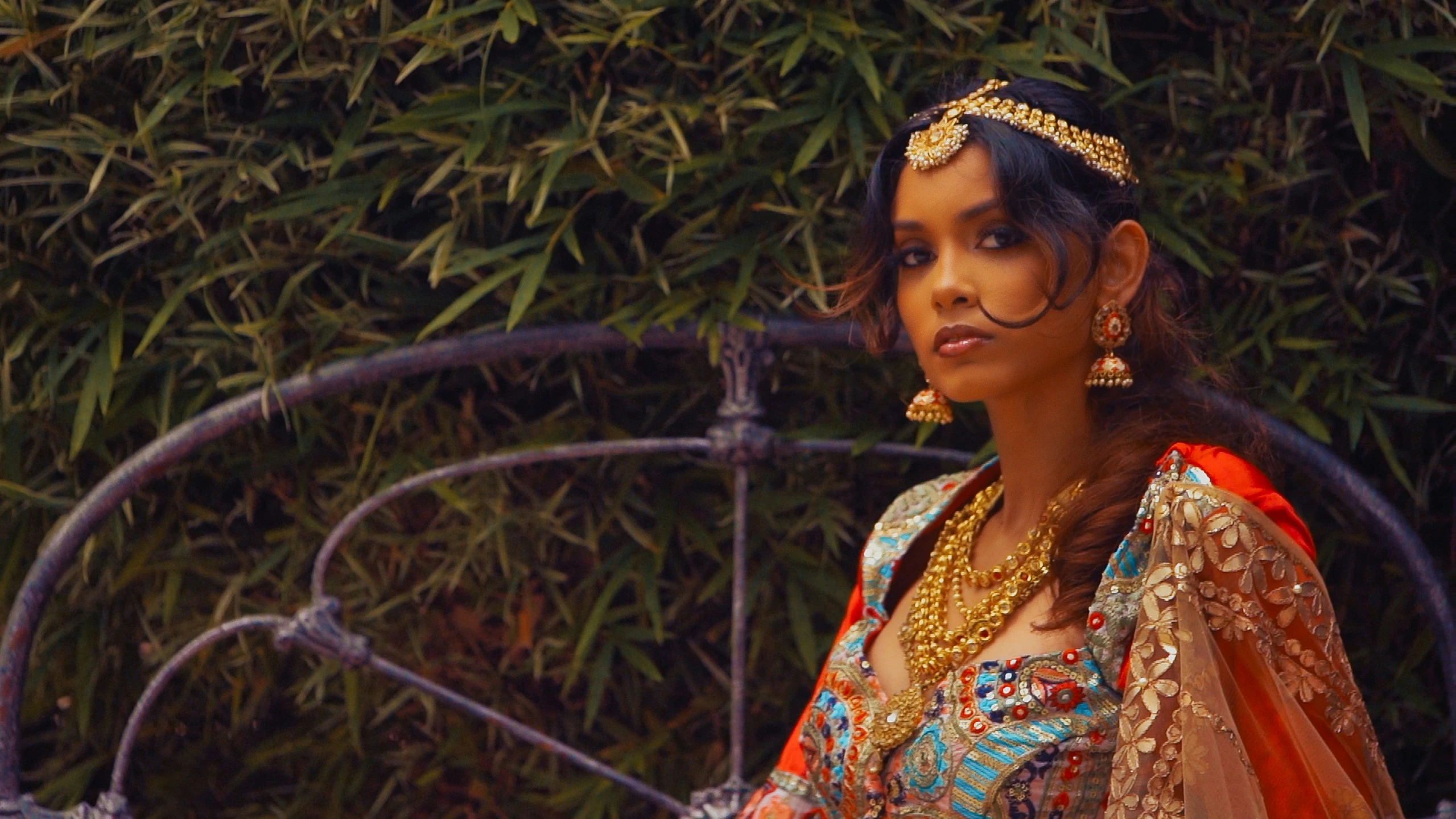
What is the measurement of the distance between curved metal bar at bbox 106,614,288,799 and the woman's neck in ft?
2.51

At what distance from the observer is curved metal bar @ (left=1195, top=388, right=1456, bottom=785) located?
53.0 inches

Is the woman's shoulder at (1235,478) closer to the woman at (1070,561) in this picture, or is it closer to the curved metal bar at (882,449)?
the woman at (1070,561)

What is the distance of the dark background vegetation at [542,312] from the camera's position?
144cm

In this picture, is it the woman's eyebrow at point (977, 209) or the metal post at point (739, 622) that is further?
the metal post at point (739, 622)

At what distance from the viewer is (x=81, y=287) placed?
1.57 metres

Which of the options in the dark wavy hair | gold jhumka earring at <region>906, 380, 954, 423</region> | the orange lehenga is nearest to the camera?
the orange lehenga

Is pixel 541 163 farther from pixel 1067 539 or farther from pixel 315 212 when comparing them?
pixel 1067 539

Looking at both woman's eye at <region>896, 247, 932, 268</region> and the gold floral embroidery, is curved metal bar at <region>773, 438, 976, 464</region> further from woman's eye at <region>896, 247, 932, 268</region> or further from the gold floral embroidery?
the gold floral embroidery

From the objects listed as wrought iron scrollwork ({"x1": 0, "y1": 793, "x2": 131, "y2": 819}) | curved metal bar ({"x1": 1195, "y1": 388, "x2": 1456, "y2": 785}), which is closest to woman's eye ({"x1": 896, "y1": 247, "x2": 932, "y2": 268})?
curved metal bar ({"x1": 1195, "y1": 388, "x2": 1456, "y2": 785})

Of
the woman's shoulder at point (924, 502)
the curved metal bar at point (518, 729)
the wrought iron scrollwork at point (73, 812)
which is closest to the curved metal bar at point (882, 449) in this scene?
the woman's shoulder at point (924, 502)

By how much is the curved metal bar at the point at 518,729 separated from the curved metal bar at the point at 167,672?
12cm

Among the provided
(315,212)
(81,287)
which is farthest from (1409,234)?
(81,287)

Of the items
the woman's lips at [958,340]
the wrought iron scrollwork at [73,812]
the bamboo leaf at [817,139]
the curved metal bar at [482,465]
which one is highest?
the bamboo leaf at [817,139]

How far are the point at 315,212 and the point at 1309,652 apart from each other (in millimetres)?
1066
